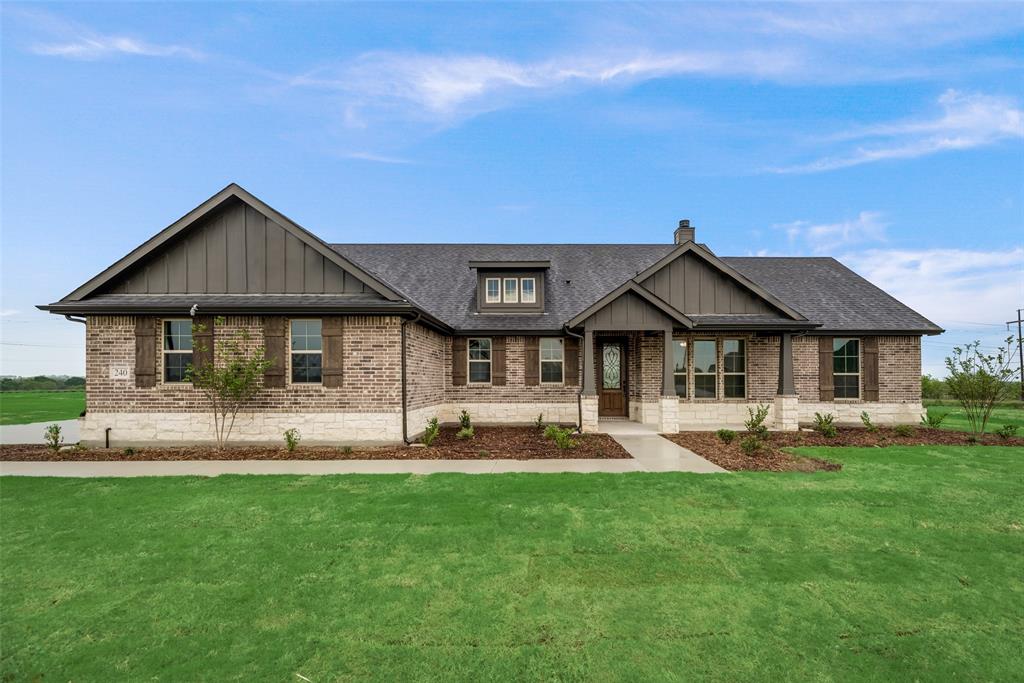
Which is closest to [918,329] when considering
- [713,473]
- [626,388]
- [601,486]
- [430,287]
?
[626,388]

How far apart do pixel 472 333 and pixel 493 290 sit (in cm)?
205

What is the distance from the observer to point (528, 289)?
16828 millimetres

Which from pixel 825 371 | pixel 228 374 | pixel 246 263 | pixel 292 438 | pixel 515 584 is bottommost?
pixel 515 584

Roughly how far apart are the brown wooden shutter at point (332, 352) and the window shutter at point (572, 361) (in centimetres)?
752

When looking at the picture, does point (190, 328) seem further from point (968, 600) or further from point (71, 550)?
point (968, 600)

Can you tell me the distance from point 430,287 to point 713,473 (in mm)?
12729

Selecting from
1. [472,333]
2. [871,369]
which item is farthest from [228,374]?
[871,369]

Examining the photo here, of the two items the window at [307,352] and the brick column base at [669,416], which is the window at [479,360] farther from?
the brick column base at [669,416]

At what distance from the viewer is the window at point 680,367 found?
15.7 m

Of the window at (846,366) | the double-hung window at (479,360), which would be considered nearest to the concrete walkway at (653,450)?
the double-hung window at (479,360)

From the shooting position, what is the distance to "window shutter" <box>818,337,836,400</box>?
16.0 meters

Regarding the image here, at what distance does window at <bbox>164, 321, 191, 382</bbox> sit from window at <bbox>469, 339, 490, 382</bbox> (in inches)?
318

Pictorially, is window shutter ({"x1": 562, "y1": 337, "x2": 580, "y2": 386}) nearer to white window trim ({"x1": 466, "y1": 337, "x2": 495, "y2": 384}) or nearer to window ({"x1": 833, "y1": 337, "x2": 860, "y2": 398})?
white window trim ({"x1": 466, "y1": 337, "x2": 495, "y2": 384})

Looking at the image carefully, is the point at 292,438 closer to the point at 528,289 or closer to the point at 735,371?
the point at 528,289
